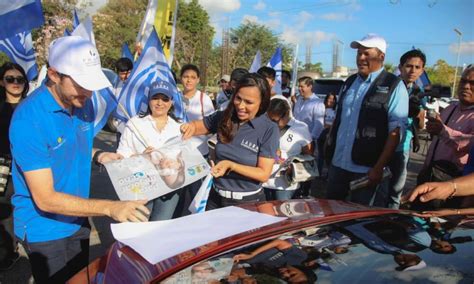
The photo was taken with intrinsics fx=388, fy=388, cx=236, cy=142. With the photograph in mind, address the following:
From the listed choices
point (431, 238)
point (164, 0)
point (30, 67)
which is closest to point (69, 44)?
point (431, 238)

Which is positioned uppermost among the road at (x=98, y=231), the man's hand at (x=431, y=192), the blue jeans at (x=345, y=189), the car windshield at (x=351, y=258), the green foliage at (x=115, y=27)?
the green foliage at (x=115, y=27)

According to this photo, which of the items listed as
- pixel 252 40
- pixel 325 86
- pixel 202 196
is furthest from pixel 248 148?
pixel 252 40

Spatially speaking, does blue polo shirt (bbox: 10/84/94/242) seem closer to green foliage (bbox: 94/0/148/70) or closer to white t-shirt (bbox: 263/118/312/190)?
white t-shirt (bbox: 263/118/312/190)

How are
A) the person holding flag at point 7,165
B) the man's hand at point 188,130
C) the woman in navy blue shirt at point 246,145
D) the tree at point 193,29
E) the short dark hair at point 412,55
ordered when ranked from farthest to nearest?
the tree at point 193,29, the short dark hair at point 412,55, the person holding flag at point 7,165, the man's hand at point 188,130, the woman in navy blue shirt at point 246,145

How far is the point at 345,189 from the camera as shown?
3607 mm

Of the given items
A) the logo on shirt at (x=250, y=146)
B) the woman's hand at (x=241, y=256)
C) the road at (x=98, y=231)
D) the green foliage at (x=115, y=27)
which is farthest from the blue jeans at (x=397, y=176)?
the green foliage at (x=115, y=27)

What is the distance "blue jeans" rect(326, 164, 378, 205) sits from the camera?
3.38 metres

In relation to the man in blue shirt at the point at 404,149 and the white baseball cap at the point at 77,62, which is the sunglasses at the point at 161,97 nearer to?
the white baseball cap at the point at 77,62

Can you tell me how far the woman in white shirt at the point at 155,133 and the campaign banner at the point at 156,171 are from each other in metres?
0.70

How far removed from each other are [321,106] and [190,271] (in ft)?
17.4

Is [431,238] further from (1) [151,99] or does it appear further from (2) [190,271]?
(1) [151,99]

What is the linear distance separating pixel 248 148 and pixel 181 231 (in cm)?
113

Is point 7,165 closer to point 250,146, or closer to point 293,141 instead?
point 250,146

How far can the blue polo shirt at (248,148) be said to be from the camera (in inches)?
109
